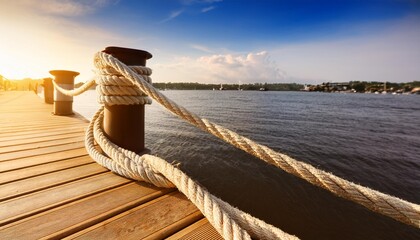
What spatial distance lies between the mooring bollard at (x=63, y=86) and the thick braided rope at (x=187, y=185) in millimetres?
2754

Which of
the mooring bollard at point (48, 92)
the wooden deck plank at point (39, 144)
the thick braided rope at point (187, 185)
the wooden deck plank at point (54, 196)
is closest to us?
the thick braided rope at point (187, 185)

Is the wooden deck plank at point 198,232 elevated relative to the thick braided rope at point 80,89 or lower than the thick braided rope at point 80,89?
lower

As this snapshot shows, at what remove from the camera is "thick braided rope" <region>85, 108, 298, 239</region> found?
1150 mm

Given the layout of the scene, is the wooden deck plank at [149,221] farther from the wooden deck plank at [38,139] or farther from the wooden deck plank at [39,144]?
the wooden deck plank at [38,139]

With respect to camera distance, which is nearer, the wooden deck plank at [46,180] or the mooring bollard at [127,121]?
the wooden deck plank at [46,180]

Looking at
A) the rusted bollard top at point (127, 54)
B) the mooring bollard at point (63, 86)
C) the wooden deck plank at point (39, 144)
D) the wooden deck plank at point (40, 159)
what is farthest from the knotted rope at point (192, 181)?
the mooring bollard at point (63, 86)

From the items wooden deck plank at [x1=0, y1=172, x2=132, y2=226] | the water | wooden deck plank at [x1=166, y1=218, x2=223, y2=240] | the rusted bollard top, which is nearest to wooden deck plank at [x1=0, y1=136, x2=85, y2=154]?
wooden deck plank at [x1=0, y1=172, x2=132, y2=226]

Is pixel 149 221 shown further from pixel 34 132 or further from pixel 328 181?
A: pixel 34 132

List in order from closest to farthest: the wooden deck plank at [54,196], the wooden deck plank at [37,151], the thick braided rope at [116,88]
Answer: the wooden deck plank at [54,196], the thick braided rope at [116,88], the wooden deck plank at [37,151]

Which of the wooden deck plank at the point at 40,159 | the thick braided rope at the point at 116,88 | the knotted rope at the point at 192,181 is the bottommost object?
the wooden deck plank at the point at 40,159

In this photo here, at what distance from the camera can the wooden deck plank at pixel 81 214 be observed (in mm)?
1150

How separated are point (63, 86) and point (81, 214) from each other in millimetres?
3989

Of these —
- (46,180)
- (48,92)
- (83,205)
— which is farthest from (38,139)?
(48,92)

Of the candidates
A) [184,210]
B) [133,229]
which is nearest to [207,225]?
[184,210]
